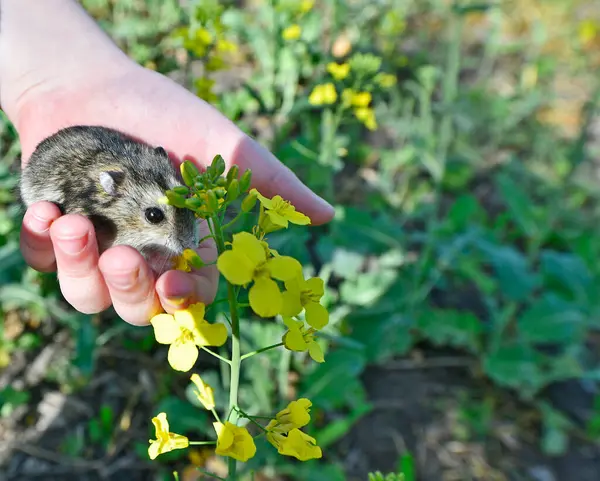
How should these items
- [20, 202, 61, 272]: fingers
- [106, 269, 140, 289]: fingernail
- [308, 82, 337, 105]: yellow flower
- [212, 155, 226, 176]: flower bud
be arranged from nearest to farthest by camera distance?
[212, 155, 226, 176]: flower bud < [106, 269, 140, 289]: fingernail < [20, 202, 61, 272]: fingers < [308, 82, 337, 105]: yellow flower

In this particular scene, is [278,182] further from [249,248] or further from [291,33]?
[291,33]

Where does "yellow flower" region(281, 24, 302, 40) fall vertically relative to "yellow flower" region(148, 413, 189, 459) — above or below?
above

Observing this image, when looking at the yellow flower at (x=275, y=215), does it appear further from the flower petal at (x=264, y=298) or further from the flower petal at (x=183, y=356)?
the flower petal at (x=183, y=356)

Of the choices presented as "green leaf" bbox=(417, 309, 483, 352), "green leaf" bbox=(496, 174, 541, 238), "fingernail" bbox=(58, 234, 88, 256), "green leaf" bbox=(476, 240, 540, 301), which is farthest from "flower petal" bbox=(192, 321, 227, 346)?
"green leaf" bbox=(496, 174, 541, 238)

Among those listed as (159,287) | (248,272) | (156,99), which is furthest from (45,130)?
(248,272)

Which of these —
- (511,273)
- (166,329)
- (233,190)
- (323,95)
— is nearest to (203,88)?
(323,95)

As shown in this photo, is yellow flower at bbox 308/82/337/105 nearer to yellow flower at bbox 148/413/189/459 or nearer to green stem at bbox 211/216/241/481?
green stem at bbox 211/216/241/481

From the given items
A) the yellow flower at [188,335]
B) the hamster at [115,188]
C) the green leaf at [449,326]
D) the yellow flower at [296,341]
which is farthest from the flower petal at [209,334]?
the green leaf at [449,326]
